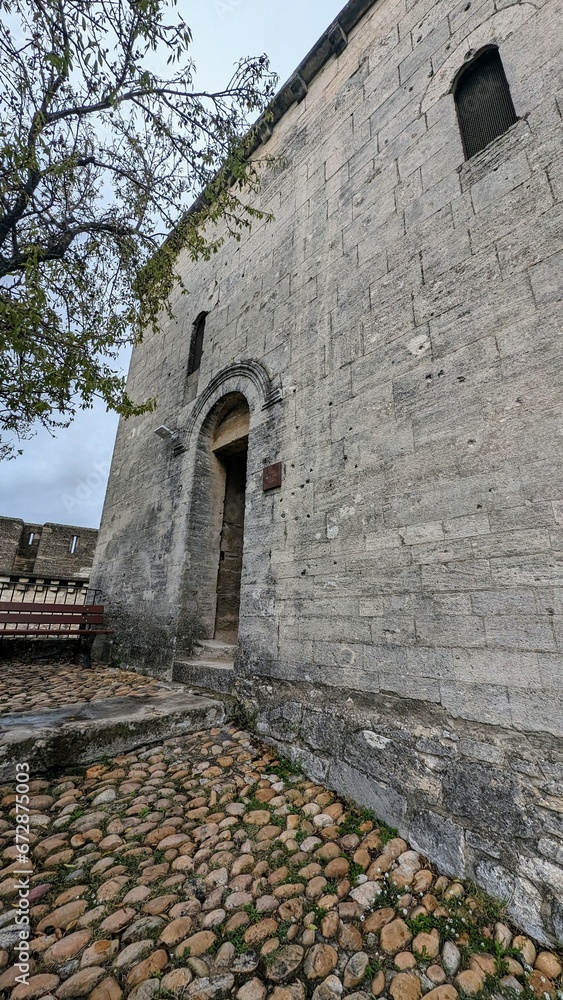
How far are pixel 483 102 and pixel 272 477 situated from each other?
12.6 feet

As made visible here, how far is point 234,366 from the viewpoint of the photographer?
5.67 m

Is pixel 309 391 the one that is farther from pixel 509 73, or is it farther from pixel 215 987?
pixel 215 987

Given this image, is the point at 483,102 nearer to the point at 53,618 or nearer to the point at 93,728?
the point at 93,728

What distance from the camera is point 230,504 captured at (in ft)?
20.8

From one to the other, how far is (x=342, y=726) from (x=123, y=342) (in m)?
5.37

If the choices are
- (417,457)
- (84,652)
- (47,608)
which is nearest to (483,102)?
(417,457)

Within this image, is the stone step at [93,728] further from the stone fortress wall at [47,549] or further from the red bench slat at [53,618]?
the stone fortress wall at [47,549]

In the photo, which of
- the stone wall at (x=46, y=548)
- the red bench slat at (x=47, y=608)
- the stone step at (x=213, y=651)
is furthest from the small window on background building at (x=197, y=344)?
the stone wall at (x=46, y=548)

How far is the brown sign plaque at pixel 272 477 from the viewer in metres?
4.35

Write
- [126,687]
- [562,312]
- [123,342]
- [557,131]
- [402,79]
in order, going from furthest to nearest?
1. [123,342]
2. [126,687]
3. [402,79]
4. [557,131]
5. [562,312]

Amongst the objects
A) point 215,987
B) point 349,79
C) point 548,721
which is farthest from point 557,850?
point 349,79

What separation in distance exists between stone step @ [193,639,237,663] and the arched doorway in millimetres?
350
